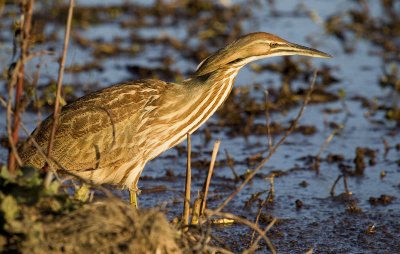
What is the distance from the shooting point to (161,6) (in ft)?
35.5

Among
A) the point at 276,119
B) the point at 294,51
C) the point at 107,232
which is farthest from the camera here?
the point at 276,119

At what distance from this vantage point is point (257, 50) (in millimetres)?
4828

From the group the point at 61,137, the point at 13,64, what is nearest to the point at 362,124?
the point at 61,137

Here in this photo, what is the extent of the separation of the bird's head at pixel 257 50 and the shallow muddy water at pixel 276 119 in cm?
89

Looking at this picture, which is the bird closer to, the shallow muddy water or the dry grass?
the shallow muddy water

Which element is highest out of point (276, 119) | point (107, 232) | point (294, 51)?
point (294, 51)

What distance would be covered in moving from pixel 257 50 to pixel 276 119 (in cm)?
255

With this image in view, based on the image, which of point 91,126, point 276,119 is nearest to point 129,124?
point 91,126

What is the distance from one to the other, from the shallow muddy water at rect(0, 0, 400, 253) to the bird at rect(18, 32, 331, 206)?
0.35 m

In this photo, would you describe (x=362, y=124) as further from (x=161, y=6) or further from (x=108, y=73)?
(x=161, y=6)

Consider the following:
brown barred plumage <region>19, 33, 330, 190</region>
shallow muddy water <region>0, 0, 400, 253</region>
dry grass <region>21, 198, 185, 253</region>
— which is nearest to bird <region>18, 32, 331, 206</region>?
brown barred plumage <region>19, 33, 330, 190</region>

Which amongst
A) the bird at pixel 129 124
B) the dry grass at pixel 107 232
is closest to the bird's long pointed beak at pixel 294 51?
the bird at pixel 129 124

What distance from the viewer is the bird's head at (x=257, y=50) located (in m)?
Result: 4.81

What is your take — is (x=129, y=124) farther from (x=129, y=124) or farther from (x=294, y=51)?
(x=294, y=51)
